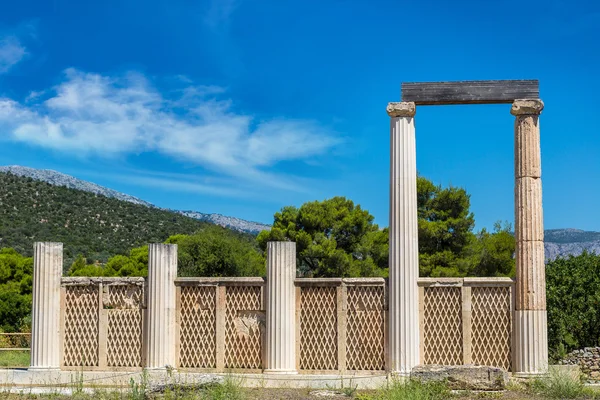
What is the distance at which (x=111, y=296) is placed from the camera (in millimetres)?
18594

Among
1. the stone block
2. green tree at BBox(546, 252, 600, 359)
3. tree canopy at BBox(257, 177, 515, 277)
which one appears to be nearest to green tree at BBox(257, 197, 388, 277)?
tree canopy at BBox(257, 177, 515, 277)

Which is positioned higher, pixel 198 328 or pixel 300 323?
pixel 300 323

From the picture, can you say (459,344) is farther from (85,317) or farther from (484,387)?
(85,317)

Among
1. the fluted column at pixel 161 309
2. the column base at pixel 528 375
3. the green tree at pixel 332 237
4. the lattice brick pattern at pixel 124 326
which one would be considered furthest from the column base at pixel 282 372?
the green tree at pixel 332 237

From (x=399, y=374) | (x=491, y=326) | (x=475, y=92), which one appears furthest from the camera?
(x=475, y=92)

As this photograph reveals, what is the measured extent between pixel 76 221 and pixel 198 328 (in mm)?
41856

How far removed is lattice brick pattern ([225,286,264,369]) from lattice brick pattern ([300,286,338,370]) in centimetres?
103

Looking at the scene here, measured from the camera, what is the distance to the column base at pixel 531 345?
665 inches

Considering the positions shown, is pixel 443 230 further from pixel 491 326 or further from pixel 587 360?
pixel 491 326

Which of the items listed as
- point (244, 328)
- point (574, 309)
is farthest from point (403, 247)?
point (574, 309)

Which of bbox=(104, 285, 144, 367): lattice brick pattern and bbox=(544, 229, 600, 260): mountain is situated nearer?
bbox=(104, 285, 144, 367): lattice brick pattern

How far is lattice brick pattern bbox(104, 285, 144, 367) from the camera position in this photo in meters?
18.3

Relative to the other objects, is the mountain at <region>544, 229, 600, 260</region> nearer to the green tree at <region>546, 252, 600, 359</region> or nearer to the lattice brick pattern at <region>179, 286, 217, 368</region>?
the green tree at <region>546, 252, 600, 359</region>

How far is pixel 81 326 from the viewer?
61.3ft
